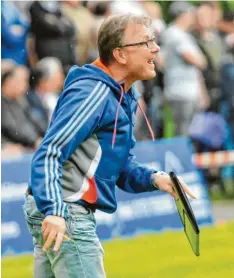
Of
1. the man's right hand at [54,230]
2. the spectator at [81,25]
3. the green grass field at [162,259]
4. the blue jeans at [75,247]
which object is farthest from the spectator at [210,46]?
the man's right hand at [54,230]

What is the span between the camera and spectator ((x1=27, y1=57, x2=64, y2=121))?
13.4m

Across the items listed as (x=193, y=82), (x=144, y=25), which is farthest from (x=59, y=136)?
(x=193, y=82)

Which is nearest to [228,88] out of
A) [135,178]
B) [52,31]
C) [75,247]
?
[52,31]

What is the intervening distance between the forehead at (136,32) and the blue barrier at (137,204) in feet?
16.6

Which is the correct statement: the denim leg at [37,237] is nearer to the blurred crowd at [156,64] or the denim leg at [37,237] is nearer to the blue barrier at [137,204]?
the blue barrier at [137,204]

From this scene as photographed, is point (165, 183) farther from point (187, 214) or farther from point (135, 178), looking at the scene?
point (187, 214)

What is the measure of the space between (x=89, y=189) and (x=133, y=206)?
675cm

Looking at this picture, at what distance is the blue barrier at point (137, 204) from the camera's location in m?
11.4

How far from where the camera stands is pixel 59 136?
5.48 metres

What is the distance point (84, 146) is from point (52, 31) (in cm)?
836

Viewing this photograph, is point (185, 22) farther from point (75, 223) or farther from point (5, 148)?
point (75, 223)

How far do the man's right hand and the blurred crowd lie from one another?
7337 mm

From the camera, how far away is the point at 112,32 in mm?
5785

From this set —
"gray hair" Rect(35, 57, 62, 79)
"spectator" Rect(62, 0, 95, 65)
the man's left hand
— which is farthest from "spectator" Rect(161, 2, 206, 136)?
the man's left hand
